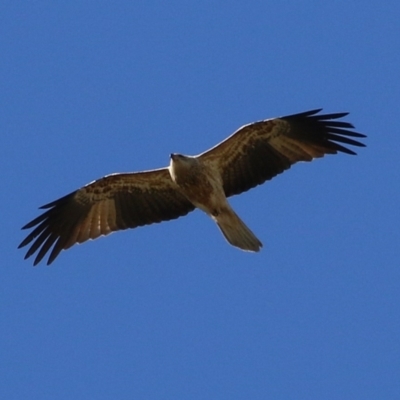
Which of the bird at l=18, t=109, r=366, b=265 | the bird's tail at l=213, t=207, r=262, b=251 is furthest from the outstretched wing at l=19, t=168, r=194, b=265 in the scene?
the bird's tail at l=213, t=207, r=262, b=251

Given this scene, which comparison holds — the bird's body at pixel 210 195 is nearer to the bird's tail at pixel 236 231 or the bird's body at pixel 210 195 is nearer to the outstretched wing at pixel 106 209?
the bird's tail at pixel 236 231

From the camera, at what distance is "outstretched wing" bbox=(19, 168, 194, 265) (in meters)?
15.0

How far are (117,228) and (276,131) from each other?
250 centimetres

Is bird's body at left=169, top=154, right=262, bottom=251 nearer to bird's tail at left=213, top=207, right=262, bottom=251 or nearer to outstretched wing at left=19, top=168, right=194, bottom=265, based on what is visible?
bird's tail at left=213, top=207, right=262, bottom=251

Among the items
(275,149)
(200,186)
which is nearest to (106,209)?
(200,186)

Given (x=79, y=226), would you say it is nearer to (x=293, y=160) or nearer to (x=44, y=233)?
(x=44, y=233)

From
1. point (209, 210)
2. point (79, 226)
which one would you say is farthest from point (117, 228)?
point (209, 210)

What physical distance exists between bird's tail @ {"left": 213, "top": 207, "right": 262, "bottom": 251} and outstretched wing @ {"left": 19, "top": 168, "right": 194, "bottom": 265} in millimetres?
913

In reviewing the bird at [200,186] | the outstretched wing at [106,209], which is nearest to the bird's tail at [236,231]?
the bird at [200,186]

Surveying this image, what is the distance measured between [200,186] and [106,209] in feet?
5.20

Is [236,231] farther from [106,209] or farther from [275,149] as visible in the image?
[106,209]

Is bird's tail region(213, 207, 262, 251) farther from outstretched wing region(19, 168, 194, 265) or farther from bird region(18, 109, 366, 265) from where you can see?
A: outstretched wing region(19, 168, 194, 265)

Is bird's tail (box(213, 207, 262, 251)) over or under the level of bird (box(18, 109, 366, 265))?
under

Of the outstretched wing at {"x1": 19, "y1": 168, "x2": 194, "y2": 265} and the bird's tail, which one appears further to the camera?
the outstretched wing at {"x1": 19, "y1": 168, "x2": 194, "y2": 265}
